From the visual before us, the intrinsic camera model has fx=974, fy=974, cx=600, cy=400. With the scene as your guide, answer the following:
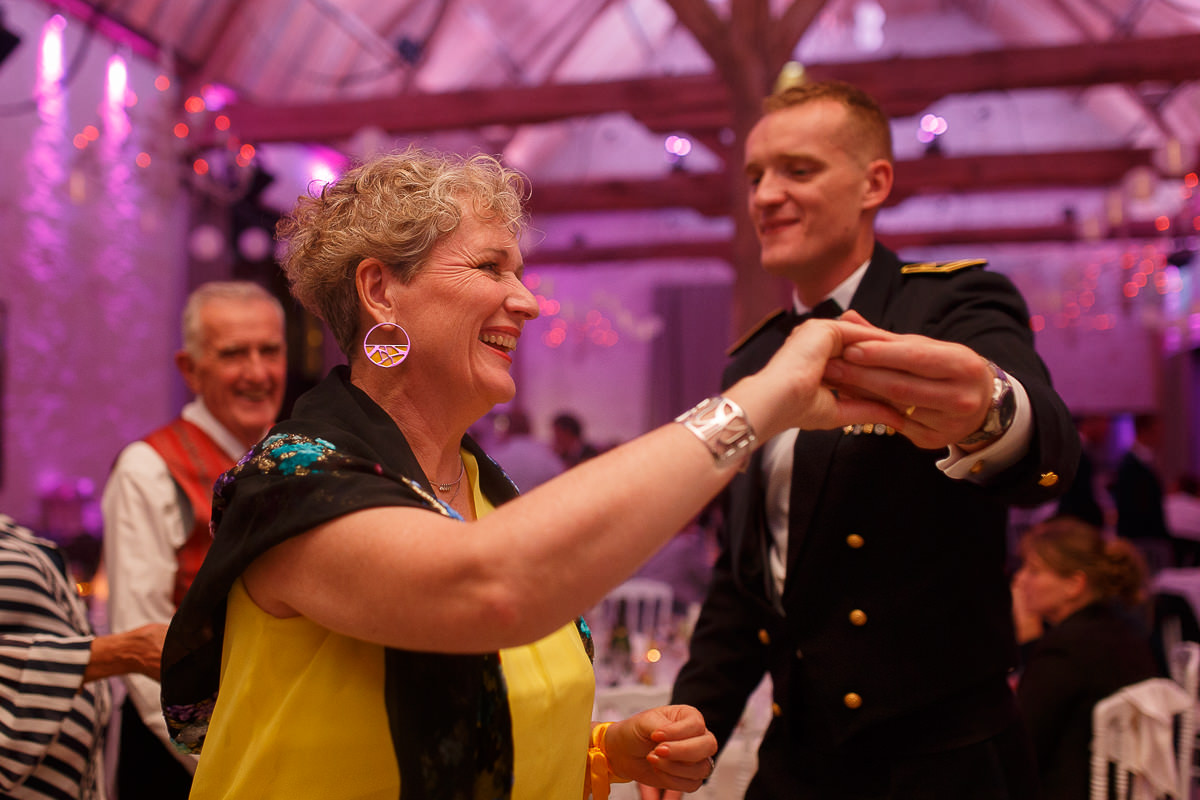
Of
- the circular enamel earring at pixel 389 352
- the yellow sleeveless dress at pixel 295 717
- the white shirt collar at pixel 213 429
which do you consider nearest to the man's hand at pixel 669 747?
the yellow sleeveless dress at pixel 295 717

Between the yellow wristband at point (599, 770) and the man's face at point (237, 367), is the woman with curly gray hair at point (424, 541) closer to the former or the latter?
the yellow wristband at point (599, 770)

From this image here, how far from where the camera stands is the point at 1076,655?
2.77 metres

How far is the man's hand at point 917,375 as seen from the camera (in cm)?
102

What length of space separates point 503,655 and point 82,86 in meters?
7.62

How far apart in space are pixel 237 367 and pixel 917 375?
6.40ft

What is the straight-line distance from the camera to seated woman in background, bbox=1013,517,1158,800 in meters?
2.70

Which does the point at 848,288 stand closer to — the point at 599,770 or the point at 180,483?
the point at 599,770

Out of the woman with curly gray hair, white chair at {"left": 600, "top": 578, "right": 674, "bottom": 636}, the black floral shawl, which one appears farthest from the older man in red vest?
white chair at {"left": 600, "top": 578, "right": 674, "bottom": 636}

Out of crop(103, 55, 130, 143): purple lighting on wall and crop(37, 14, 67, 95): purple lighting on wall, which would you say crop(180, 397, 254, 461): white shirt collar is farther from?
crop(37, 14, 67, 95): purple lighting on wall

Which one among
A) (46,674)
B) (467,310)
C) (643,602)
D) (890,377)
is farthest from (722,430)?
(643,602)

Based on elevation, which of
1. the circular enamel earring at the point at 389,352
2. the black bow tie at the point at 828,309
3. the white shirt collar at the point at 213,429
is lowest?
the circular enamel earring at the point at 389,352

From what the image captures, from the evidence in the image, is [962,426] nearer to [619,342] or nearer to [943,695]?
[943,695]

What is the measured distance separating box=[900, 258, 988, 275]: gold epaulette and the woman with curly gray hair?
501mm

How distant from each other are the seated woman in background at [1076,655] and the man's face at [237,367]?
2.26 metres
